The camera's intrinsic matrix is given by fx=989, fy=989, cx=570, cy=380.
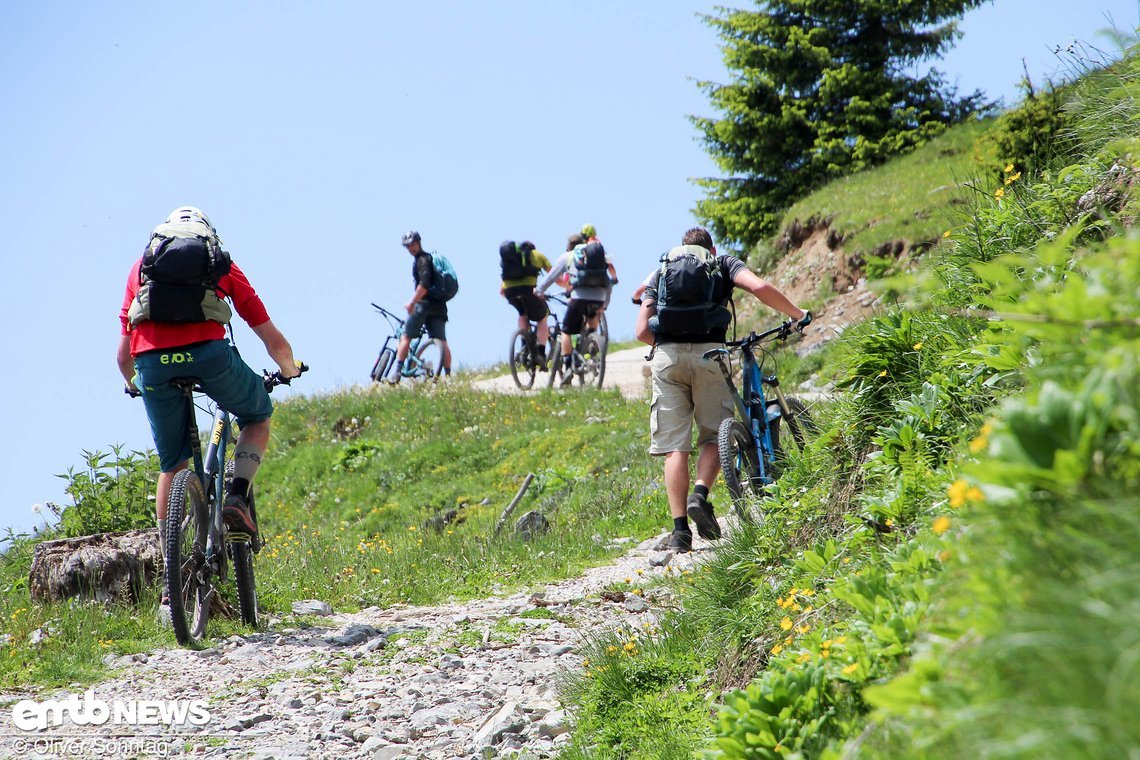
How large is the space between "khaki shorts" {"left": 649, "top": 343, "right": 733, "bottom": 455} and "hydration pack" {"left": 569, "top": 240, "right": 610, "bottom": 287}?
8.07m

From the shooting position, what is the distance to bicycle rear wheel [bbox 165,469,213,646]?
19.3 ft

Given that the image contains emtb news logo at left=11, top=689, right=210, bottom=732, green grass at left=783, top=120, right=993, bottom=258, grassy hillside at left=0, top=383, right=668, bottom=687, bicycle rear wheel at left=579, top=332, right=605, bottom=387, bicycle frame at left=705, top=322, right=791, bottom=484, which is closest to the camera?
emtb news logo at left=11, top=689, right=210, bottom=732

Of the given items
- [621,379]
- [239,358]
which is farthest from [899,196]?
[239,358]

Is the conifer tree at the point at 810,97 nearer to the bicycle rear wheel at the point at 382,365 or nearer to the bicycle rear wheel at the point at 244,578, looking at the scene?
the bicycle rear wheel at the point at 382,365

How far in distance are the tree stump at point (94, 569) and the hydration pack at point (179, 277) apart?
2185 millimetres

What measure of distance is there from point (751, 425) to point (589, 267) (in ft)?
28.1

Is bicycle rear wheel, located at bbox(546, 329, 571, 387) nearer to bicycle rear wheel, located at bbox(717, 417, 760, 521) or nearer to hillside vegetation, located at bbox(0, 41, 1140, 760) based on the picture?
hillside vegetation, located at bbox(0, 41, 1140, 760)

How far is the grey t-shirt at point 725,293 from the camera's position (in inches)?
273

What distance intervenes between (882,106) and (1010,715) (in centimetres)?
2299

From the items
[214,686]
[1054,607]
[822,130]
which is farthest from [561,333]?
[1054,607]

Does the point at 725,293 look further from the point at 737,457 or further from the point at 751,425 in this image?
the point at 737,457

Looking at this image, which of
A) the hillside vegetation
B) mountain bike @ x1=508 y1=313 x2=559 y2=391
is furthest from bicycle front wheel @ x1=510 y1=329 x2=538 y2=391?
the hillside vegetation

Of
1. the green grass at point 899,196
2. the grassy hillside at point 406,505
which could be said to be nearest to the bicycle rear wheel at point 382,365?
the grassy hillside at point 406,505

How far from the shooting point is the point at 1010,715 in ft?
4.92
